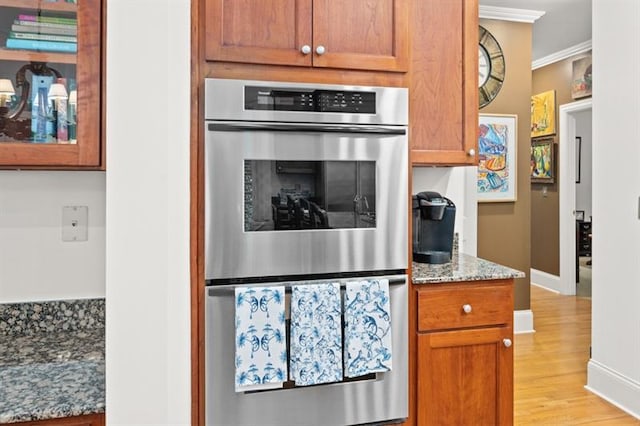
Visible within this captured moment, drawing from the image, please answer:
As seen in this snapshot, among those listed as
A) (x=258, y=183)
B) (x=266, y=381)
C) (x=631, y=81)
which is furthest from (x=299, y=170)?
(x=631, y=81)

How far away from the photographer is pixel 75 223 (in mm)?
1626

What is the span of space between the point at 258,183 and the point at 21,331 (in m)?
0.92

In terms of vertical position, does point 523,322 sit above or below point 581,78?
below

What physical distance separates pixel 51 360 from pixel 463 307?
4.87 ft

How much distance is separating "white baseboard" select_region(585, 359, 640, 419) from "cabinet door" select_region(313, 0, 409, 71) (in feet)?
7.14

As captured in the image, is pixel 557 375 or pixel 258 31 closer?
pixel 258 31

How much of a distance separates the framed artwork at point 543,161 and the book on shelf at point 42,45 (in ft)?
17.6

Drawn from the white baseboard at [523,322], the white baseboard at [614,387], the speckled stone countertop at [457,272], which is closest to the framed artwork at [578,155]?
the white baseboard at [523,322]

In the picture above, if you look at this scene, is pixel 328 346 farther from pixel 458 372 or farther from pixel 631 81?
pixel 631 81

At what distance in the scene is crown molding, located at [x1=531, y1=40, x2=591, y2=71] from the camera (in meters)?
4.97

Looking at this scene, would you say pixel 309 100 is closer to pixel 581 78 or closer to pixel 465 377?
pixel 465 377

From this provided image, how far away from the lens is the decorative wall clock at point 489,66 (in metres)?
3.99

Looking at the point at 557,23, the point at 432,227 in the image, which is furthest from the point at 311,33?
the point at 557,23

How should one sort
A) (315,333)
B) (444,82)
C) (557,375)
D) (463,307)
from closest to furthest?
(315,333) → (463,307) → (444,82) → (557,375)
